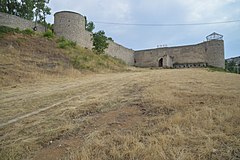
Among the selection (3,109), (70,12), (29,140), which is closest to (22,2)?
(70,12)

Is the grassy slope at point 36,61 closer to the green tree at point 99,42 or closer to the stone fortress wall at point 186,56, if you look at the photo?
the green tree at point 99,42

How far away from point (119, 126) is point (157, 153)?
41.2 inches

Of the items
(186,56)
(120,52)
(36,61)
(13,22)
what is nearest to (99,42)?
(120,52)

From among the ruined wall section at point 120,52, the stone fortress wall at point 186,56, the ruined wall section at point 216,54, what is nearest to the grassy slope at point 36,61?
the ruined wall section at point 120,52

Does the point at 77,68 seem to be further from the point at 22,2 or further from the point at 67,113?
the point at 22,2

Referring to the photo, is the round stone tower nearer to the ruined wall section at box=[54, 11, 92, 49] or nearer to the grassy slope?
the ruined wall section at box=[54, 11, 92, 49]

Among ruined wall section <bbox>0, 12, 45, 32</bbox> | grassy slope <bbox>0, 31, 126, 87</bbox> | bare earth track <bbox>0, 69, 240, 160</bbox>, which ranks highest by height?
ruined wall section <bbox>0, 12, 45, 32</bbox>

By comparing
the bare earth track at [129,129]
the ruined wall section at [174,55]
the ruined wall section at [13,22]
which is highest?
the ruined wall section at [13,22]

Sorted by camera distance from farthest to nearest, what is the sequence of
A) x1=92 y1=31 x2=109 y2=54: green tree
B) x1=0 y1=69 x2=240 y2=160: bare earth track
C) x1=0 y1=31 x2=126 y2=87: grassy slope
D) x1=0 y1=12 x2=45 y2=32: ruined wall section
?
x1=92 y1=31 x2=109 y2=54: green tree, x1=0 y1=12 x2=45 y2=32: ruined wall section, x1=0 y1=31 x2=126 y2=87: grassy slope, x1=0 y1=69 x2=240 y2=160: bare earth track

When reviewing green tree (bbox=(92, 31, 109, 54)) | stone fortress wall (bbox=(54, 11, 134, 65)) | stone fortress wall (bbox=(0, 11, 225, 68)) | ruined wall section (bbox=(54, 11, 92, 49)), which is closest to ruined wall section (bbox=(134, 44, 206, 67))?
stone fortress wall (bbox=(0, 11, 225, 68))

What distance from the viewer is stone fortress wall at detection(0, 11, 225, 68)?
2020cm

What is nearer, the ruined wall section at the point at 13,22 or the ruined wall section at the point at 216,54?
the ruined wall section at the point at 13,22

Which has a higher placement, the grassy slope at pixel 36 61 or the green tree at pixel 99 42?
the green tree at pixel 99 42

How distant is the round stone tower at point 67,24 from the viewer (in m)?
20.2
